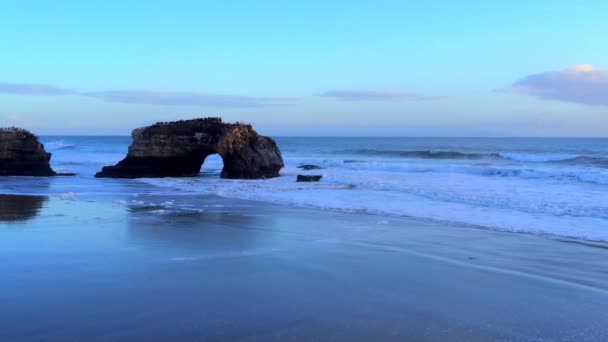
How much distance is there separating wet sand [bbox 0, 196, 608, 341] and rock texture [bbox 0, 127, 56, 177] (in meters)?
15.7

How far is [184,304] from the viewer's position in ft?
17.1

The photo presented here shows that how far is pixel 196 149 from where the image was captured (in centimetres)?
2564

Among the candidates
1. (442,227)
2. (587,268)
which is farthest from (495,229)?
(587,268)

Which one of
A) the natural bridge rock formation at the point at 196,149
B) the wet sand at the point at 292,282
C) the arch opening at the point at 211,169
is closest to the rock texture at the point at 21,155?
the natural bridge rock formation at the point at 196,149

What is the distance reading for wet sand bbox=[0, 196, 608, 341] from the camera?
463cm

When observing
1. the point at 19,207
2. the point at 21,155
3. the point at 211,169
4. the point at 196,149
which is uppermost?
the point at 196,149

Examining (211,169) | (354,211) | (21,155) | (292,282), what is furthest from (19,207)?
(211,169)

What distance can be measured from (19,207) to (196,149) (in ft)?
42.6

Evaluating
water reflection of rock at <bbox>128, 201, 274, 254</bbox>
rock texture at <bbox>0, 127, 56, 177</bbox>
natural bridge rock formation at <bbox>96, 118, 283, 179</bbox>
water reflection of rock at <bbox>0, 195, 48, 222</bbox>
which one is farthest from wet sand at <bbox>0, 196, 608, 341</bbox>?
rock texture at <bbox>0, 127, 56, 177</bbox>

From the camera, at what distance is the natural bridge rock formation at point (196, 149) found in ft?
81.9

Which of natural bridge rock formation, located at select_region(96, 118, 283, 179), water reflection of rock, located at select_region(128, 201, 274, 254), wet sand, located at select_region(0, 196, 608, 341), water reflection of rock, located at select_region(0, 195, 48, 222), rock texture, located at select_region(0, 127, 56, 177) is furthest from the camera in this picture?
natural bridge rock formation, located at select_region(96, 118, 283, 179)

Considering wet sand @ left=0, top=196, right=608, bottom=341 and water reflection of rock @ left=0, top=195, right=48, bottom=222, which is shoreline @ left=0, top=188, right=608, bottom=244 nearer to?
wet sand @ left=0, top=196, right=608, bottom=341

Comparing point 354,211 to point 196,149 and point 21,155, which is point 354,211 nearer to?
point 196,149

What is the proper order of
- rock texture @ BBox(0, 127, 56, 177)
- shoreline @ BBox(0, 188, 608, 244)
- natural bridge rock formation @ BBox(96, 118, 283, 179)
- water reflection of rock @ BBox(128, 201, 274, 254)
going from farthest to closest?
1. natural bridge rock formation @ BBox(96, 118, 283, 179)
2. rock texture @ BBox(0, 127, 56, 177)
3. shoreline @ BBox(0, 188, 608, 244)
4. water reflection of rock @ BBox(128, 201, 274, 254)
